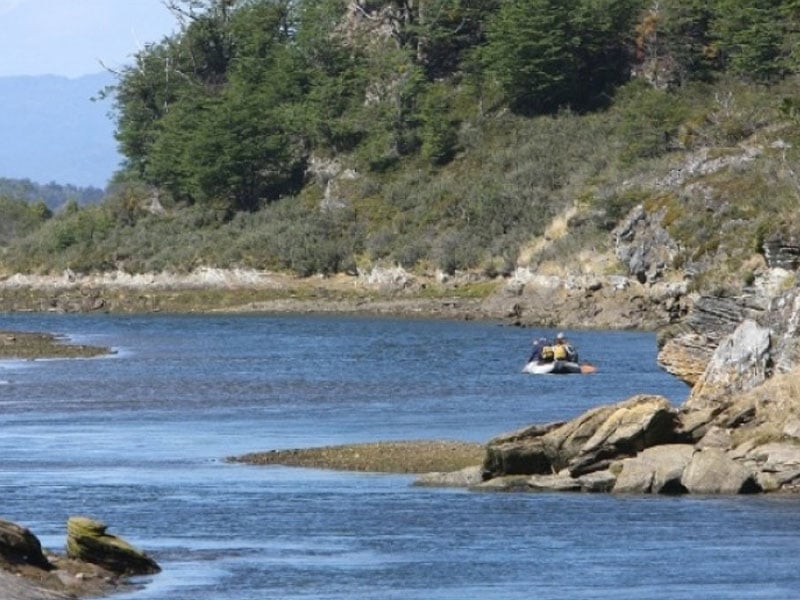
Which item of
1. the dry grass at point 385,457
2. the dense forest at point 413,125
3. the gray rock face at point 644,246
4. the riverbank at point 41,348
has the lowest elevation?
the riverbank at point 41,348

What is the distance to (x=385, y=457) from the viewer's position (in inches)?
2020

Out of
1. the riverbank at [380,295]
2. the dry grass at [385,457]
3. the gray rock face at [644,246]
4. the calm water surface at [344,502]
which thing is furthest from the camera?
the riverbank at [380,295]

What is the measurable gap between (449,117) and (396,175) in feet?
20.2

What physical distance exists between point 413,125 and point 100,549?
5006 inches

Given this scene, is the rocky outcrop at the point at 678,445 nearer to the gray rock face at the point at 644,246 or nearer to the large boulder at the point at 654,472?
the large boulder at the point at 654,472

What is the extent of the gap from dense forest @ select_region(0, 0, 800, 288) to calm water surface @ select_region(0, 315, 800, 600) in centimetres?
4541

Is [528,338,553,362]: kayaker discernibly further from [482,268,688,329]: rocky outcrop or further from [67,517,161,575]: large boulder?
[67,517,161,575]: large boulder

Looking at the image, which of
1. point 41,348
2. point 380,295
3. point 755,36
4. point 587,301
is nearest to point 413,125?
point 380,295

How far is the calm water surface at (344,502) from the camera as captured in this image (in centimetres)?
3425

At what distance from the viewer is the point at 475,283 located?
13375cm

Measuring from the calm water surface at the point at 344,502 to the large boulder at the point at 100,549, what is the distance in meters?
0.59

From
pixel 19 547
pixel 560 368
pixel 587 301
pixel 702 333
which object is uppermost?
pixel 702 333

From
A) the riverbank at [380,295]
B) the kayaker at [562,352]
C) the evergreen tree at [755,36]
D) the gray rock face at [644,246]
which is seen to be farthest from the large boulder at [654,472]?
the evergreen tree at [755,36]

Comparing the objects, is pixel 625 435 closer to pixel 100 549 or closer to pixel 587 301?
pixel 100 549
